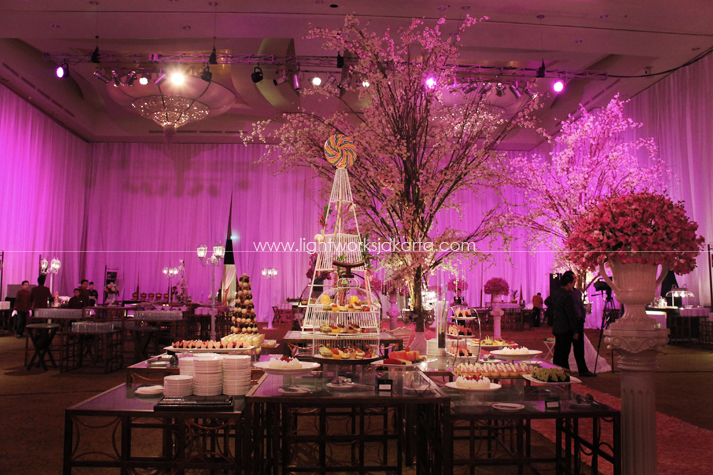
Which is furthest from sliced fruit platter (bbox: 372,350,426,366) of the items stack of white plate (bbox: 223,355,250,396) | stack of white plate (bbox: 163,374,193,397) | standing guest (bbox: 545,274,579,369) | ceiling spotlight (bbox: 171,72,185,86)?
ceiling spotlight (bbox: 171,72,185,86)

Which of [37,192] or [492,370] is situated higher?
[37,192]

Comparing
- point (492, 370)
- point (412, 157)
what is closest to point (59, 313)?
point (412, 157)

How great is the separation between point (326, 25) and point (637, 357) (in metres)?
7.43

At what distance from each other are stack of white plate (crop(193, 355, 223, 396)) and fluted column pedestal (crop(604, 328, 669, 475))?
1866mm

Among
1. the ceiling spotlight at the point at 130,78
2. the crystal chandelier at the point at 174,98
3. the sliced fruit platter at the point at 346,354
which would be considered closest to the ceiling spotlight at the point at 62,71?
the crystal chandelier at the point at 174,98

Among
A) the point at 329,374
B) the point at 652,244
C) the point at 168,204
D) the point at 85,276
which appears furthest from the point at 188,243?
the point at 652,244

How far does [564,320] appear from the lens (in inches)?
253

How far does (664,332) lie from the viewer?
8.12 ft

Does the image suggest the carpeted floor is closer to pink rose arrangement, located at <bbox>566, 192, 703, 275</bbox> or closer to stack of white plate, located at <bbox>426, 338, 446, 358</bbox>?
stack of white plate, located at <bbox>426, 338, 446, 358</bbox>

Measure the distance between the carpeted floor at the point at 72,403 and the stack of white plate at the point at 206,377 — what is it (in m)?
1.52

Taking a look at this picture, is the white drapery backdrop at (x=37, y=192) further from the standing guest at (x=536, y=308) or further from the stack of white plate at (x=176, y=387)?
the standing guest at (x=536, y=308)

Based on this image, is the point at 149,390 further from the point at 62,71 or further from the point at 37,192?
the point at 37,192

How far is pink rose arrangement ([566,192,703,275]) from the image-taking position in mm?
2357

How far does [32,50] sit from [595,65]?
12.7 m
